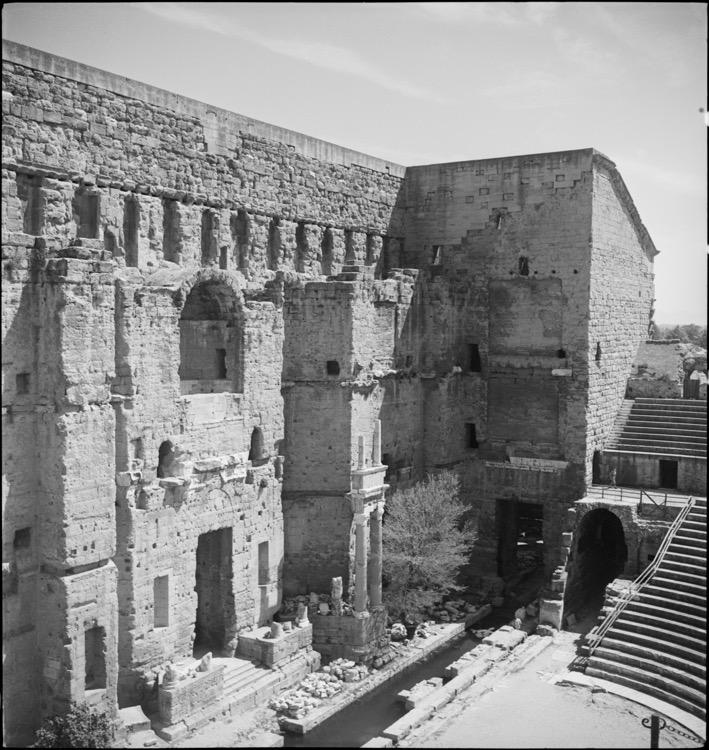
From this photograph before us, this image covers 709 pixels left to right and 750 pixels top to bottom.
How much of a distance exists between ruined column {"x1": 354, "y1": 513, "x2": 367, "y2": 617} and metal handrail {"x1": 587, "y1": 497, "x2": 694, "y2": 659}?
5.34 metres

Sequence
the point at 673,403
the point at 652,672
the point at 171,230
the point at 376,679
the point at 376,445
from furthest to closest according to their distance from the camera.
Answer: the point at 673,403, the point at 376,445, the point at 376,679, the point at 171,230, the point at 652,672


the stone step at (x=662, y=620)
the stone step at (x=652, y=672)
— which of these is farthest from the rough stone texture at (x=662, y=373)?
the stone step at (x=652, y=672)

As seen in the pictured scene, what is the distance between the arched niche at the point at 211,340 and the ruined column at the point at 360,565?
4607 mm

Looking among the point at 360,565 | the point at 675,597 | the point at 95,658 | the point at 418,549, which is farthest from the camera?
the point at 418,549

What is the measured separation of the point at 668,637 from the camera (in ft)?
66.4

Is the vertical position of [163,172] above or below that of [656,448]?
above

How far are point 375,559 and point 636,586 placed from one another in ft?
21.0

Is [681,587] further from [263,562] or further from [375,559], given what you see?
[263,562]

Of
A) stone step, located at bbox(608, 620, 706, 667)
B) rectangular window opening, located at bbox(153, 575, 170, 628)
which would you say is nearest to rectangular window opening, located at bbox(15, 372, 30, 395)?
rectangular window opening, located at bbox(153, 575, 170, 628)

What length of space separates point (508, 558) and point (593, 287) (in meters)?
8.71

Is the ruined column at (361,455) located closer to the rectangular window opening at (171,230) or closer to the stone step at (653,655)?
the rectangular window opening at (171,230)

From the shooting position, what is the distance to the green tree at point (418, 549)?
78.3 ft

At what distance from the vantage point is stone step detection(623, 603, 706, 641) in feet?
65.7

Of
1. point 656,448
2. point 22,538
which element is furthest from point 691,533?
point 22,538
